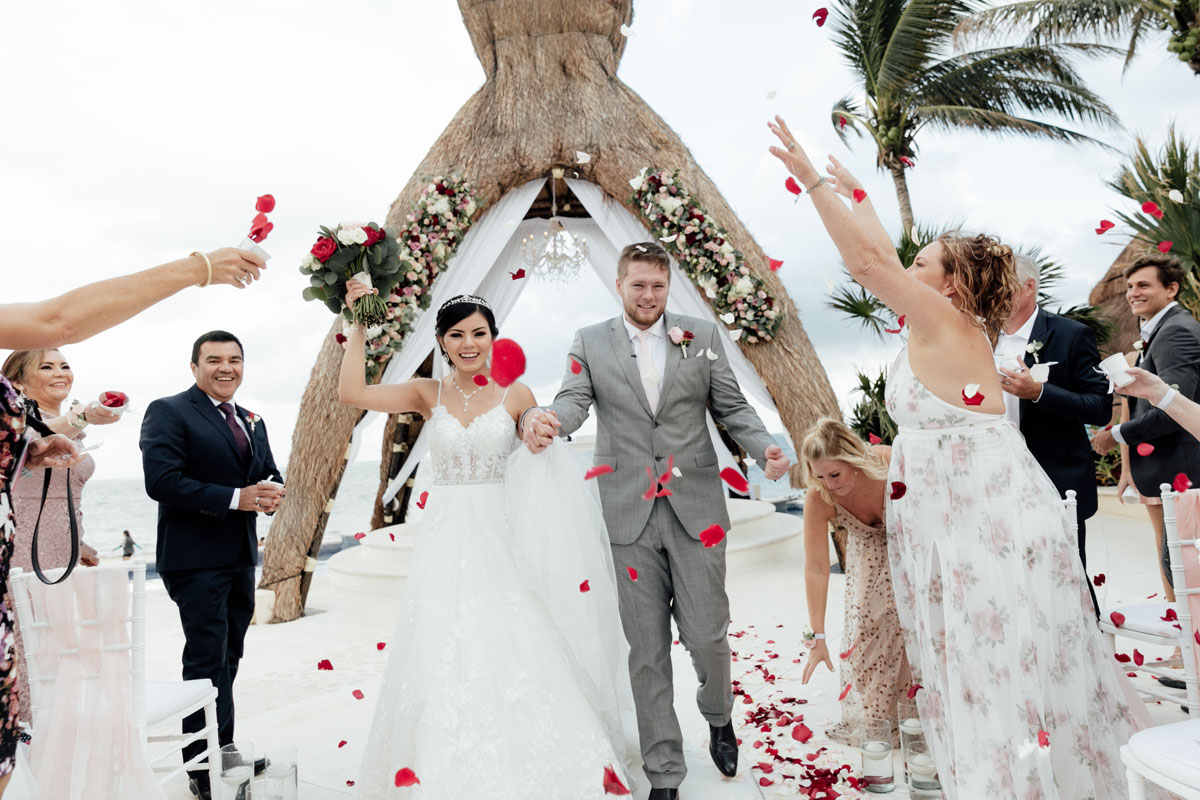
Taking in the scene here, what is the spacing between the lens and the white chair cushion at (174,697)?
2.76 meters

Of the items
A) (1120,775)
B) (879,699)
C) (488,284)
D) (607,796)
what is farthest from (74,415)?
(488,284)

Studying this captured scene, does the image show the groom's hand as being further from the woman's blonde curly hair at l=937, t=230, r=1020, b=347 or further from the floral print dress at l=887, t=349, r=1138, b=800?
the woman's blonde curly hair at l=937, t=230, r=1020, b=347

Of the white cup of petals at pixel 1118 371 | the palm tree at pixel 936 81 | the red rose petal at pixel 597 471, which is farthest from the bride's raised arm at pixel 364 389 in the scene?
the palm tree at pixel 936 81

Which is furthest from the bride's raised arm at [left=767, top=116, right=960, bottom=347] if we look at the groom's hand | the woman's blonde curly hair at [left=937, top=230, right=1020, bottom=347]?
the groom's hand

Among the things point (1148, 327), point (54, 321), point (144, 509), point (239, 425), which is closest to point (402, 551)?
point (239, 425)

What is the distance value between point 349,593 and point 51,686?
18.3 ft

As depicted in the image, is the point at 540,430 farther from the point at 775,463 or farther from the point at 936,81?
the point at 936,81

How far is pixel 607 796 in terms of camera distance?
2.79 m

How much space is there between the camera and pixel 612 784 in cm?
276

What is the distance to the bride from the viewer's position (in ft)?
9.08

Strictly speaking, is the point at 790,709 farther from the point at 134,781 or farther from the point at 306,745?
the point at 134,781

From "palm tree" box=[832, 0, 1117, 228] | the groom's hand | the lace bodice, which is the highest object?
"palm tree" box=[832, 0, 1117, 228]

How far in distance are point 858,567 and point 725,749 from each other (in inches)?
39.4

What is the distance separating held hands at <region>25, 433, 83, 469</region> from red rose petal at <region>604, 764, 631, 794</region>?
6.32ft
